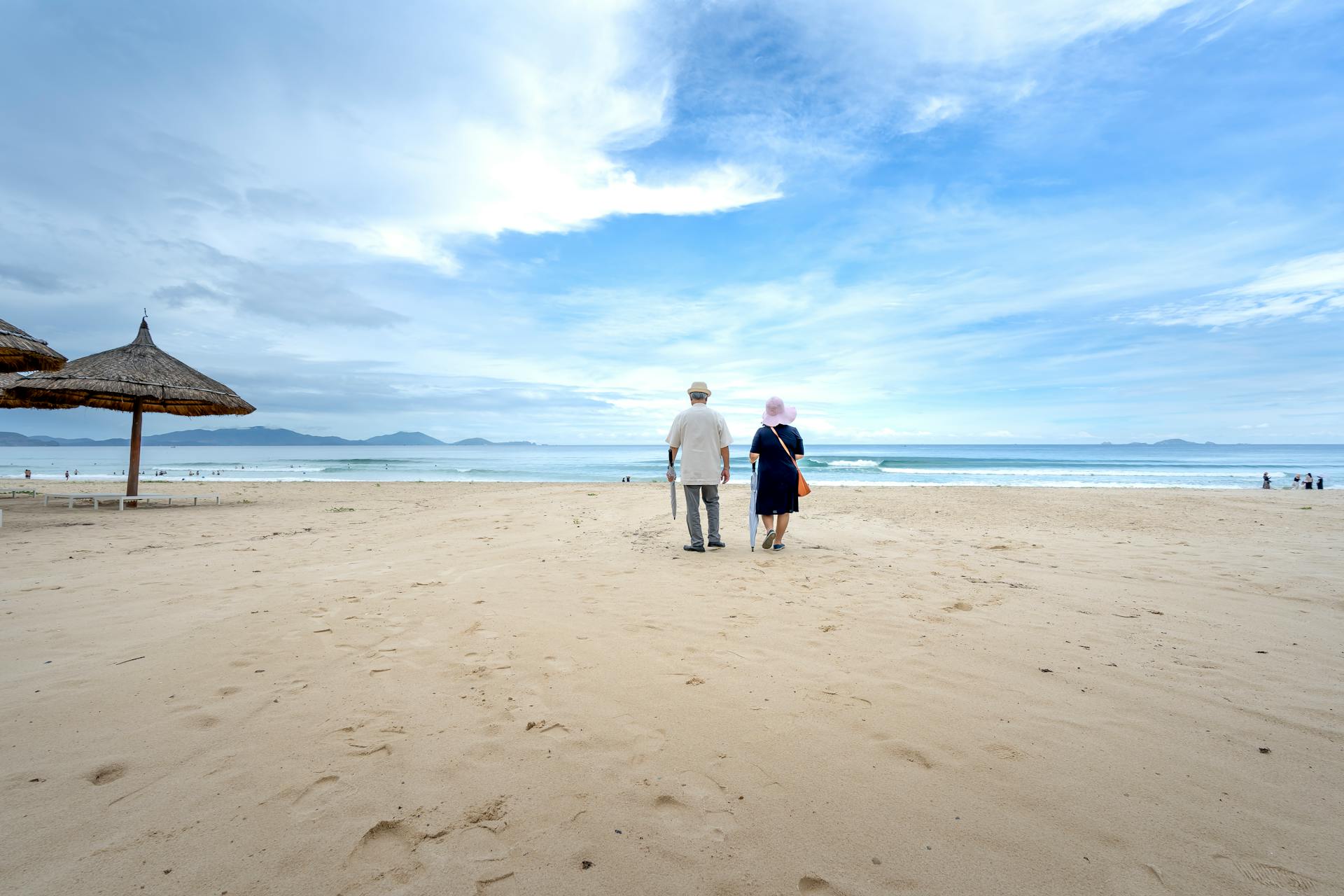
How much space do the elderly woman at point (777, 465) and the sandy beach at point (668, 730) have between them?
144 cm

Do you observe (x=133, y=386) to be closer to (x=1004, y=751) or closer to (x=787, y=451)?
(x=787, y=451)

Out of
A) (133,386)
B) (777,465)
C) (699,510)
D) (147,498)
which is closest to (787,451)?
(777,465)

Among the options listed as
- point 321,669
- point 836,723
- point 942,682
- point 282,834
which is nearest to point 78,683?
point 321,669

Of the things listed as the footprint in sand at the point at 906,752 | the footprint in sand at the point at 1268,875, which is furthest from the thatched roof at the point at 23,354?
the footprint in sand at the point at 1268,875

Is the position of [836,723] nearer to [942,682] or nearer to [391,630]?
[942,682]

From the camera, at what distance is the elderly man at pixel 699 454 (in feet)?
24.0

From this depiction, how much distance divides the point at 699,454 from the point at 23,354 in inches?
528

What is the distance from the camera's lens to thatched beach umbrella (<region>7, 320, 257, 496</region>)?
11062mm

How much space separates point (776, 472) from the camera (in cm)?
725

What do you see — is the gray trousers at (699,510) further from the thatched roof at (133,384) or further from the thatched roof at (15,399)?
the thatched roof at (15,399)

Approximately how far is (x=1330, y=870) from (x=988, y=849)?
106cm

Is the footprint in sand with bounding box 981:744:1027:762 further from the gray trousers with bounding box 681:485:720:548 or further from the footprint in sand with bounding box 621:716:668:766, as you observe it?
the gray trousers with bounding box 681:485:720:548

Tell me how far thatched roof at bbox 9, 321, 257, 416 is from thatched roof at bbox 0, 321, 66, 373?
0.23 meters

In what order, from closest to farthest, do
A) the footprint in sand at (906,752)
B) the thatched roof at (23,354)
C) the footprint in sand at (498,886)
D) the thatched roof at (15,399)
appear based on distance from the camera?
the footprint in sand at (498,886) < the footprint in sand at (906,752) < the thatched roof at (23,354) < the thatched roof at (15,399)
